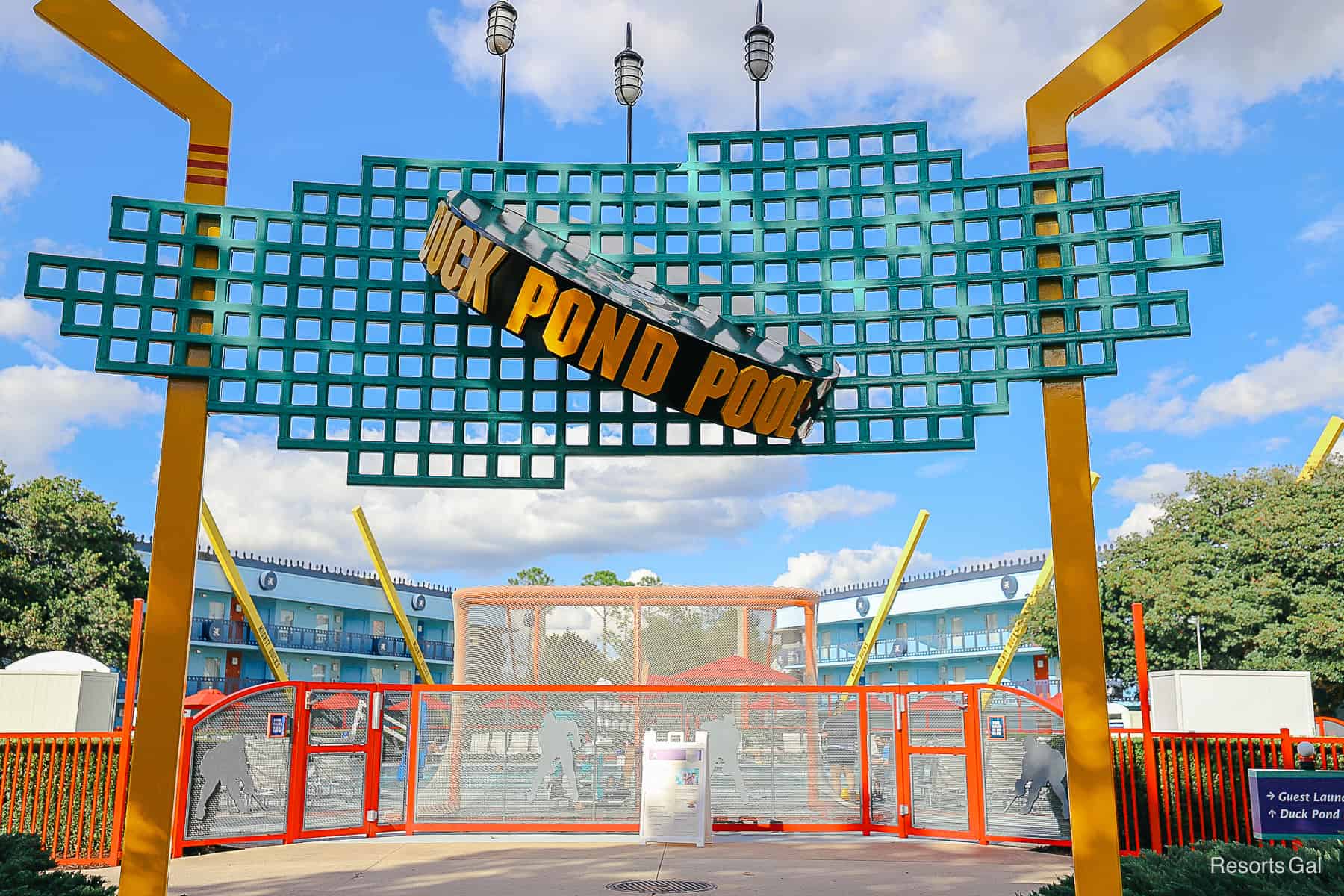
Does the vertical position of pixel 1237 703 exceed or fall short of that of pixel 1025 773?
it exceeds it

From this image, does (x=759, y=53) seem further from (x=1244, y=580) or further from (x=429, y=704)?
(x=1244, y=580)

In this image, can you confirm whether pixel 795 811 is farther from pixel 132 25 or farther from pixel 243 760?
pixel 132 25

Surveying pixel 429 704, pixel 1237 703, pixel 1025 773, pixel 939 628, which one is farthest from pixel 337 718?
pixel 939 628

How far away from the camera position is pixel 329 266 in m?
6.88

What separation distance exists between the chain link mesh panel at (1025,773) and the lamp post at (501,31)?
8643 millimetres

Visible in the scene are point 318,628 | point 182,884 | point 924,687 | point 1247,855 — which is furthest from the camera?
point 318,628

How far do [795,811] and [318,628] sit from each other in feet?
150

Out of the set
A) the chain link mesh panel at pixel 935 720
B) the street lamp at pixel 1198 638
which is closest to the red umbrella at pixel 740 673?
the chain link mesh panel at pixel 935 720

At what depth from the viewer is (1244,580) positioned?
90.6 feet

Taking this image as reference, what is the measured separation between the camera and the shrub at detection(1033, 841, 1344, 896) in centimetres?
573

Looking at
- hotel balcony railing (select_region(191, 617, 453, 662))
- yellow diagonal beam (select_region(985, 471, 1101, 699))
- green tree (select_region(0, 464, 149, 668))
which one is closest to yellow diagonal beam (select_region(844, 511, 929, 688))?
yellow diagonal beam (select_region(985, 471, 1101, 699))

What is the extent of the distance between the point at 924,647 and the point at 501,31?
53747mm

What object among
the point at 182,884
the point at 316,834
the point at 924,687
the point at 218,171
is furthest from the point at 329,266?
the point at 924,687

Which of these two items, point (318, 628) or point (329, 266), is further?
point (318, 628)
